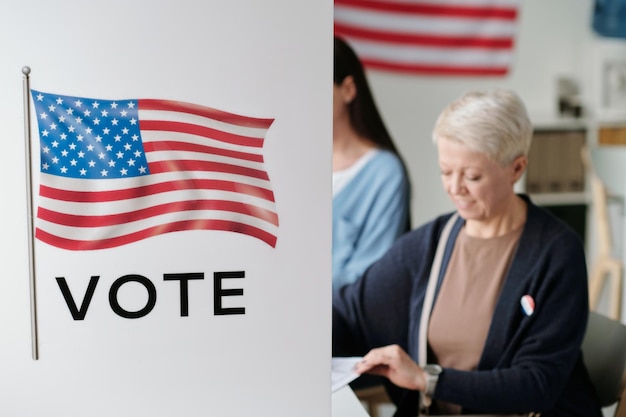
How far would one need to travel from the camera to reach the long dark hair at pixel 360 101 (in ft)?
8.87

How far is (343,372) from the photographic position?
187 centimetres

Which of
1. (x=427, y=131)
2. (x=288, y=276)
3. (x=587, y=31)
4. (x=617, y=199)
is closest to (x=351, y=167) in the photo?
(x=288, y=276)

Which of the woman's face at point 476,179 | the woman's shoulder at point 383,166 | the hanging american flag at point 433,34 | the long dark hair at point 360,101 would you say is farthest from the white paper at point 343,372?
the hanging american flag at point 433,34

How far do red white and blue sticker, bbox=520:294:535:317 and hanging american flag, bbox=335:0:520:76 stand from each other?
3.41m

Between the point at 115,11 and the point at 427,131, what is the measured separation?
417 centimetres

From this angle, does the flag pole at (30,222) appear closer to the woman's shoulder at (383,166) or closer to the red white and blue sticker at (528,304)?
the red white and blue sticker at (528,304)

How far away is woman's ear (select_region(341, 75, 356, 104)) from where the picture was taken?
271cm

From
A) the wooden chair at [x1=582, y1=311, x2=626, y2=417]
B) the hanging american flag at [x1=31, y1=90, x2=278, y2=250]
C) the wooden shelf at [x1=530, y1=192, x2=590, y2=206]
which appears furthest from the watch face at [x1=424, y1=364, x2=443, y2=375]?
the wooden shelf at [x1=530, y1=192, x2=590, y2=206]

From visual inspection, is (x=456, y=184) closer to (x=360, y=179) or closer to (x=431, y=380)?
(x=431, y=380)

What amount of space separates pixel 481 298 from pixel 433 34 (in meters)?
3.50

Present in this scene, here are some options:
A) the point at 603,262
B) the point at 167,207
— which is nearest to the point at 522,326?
the point at 167,207

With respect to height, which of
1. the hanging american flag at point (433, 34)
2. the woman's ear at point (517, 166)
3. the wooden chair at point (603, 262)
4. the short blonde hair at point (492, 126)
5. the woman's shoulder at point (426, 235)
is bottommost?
the wooden chair at point (603, 262)

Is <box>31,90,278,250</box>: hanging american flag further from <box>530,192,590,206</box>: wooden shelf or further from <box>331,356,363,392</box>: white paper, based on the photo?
<box>530,192,590,206</box>: wooden shelf

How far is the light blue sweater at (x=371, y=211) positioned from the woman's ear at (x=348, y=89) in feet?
0.68
